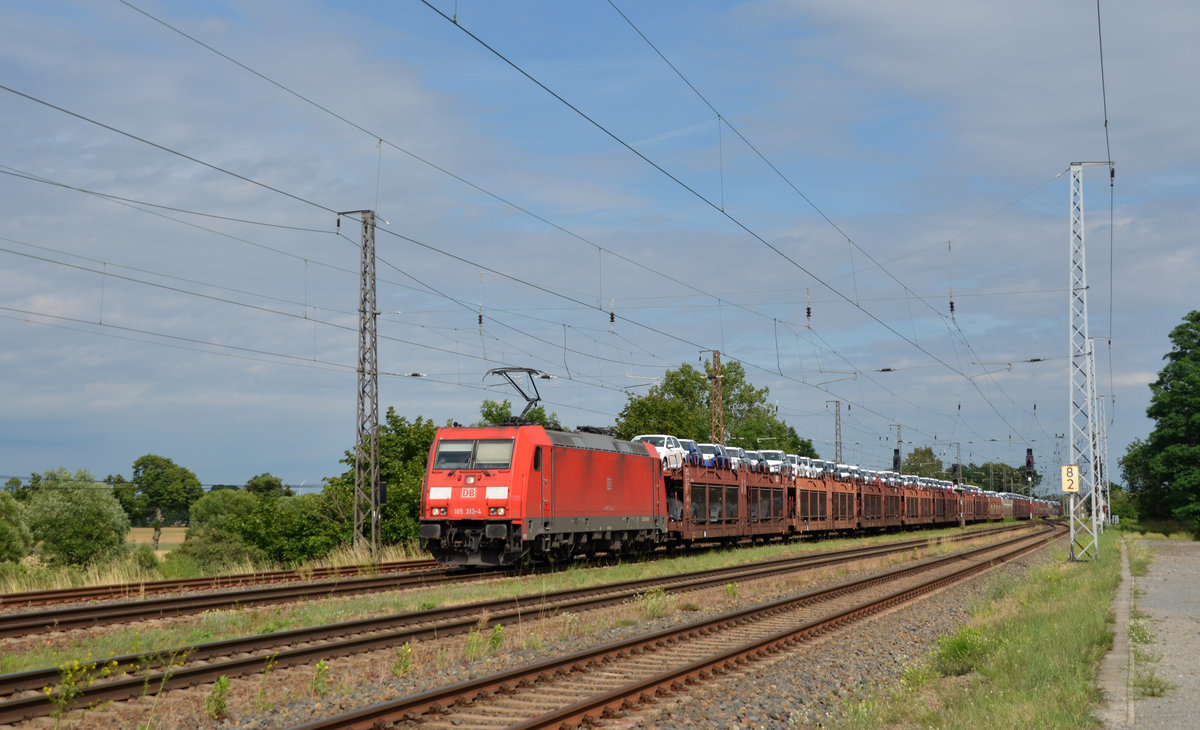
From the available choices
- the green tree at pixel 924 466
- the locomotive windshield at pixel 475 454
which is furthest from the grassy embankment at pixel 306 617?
the green tree at pixel 924 466

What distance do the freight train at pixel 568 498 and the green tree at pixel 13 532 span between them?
124 feet

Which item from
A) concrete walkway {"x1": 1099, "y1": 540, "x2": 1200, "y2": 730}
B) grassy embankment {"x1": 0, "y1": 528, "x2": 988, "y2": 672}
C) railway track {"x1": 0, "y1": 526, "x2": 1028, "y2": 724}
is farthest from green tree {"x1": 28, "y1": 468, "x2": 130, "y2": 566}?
concrete walkway {"x1": 1099, "y1": 540, "x2": 1200, "y2": 730}

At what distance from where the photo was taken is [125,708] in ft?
32.7

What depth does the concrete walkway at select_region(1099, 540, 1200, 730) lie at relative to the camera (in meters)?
9.34

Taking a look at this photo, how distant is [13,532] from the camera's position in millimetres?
56812

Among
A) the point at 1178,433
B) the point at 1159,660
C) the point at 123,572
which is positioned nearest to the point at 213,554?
the point at 123,572

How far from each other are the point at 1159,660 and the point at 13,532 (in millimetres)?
59460

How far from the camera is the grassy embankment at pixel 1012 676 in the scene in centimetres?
934

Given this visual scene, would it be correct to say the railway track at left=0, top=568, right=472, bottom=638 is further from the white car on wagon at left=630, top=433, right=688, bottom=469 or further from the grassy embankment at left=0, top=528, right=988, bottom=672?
the white car on wagon at left=630, top=433, right=688, bottom=469

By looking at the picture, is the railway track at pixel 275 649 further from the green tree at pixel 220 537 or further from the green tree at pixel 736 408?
the green tree at pixel 736 408

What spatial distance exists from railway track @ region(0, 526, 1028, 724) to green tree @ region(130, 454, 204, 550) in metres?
138

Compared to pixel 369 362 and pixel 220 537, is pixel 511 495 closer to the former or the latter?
pixel 369 362

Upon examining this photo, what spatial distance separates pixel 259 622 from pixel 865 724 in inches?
396

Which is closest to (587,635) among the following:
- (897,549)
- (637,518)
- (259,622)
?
(259,622)
